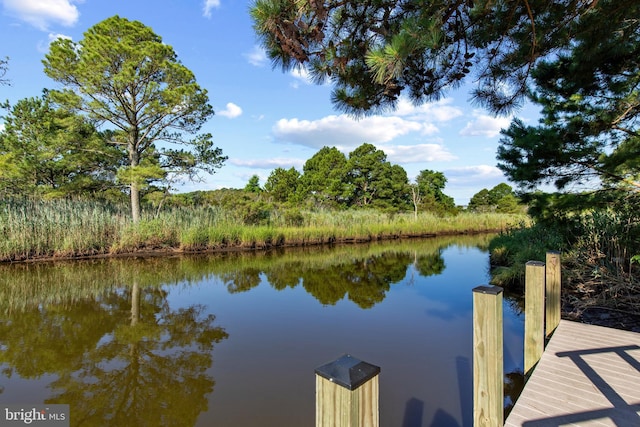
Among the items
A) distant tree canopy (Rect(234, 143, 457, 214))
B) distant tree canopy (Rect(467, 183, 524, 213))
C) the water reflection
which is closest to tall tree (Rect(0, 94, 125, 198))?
the water reflection

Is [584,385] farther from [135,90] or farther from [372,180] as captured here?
[372,180]

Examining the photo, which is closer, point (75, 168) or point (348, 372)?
point (348, 372)

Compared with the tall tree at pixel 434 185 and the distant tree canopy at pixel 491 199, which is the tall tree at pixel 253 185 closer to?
the tall tree at pixel 434 185

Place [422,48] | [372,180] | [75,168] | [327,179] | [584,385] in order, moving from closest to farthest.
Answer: [584,385]
[422,48]
[75,168]
[327,179]
[372,180]

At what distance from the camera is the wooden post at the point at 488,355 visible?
1.68 m

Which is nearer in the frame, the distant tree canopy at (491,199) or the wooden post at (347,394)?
the wooden post at (347,394)

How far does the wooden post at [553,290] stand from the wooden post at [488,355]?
182cm

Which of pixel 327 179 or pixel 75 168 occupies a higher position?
pixel 327 179

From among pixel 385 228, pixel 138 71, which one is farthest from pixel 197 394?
pixel 385 228

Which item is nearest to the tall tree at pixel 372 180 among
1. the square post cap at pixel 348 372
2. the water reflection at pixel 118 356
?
the water reflection at pixel 118 356

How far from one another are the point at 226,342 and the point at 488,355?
3046mm

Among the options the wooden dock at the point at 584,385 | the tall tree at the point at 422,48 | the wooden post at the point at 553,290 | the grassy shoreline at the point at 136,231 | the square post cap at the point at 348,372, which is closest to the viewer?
the square post cap at the point at 348,372

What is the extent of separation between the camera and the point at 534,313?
273cm

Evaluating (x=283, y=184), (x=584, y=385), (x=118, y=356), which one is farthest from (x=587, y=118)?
(x=283, y=184)
